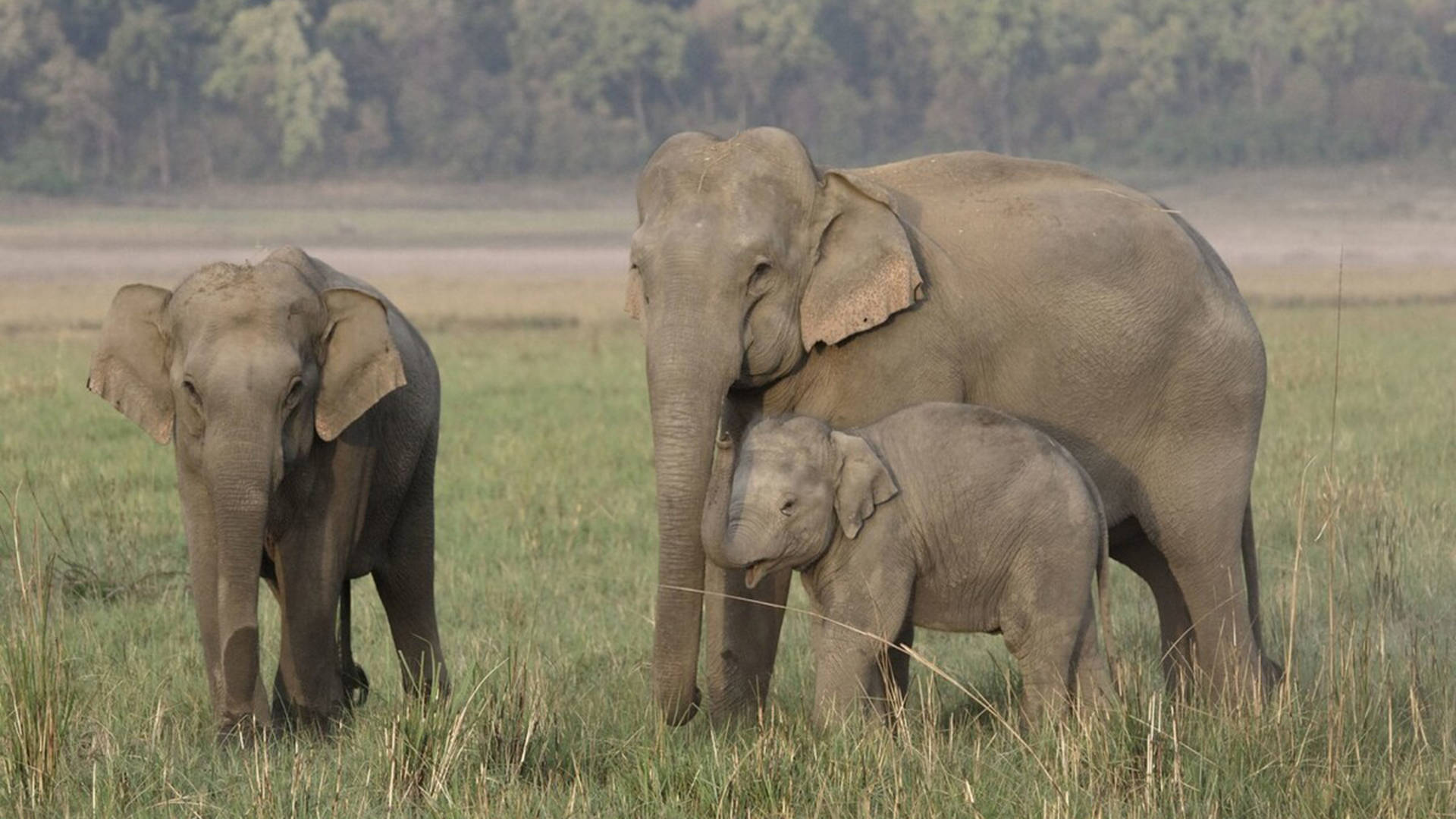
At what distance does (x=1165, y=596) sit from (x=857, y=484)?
1.96 metres

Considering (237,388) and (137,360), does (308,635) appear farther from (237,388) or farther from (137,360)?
(137,360)

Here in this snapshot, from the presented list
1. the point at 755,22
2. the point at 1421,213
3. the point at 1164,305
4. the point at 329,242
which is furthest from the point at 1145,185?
the point at 1164,305

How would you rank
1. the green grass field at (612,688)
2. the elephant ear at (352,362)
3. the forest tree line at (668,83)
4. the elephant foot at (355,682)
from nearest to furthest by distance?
the green grass field at (612,688) < the elephant ear at (352,362) < the elephant foot at (355,682) < the forest tree line at (668,83)

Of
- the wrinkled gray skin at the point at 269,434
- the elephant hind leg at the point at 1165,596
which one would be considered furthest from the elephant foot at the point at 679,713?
the elephant hind leg at the point at 1165,596

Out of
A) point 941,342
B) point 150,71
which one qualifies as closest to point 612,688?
point 941,342

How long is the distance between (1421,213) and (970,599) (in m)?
Answer: 61.8

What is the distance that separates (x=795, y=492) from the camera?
215 inches

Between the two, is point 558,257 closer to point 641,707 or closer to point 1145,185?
point 1145,185

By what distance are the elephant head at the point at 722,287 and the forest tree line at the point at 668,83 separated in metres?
62.5

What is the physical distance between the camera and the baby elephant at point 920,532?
5.51 meters

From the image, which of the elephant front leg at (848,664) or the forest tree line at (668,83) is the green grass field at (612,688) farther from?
the forest tree line at (668,83)

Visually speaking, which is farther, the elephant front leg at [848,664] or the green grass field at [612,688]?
the elephant front leg at [848,664]

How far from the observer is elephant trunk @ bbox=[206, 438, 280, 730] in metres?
5.96

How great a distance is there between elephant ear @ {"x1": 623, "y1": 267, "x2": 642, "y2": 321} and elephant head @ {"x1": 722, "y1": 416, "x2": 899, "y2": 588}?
481mm
